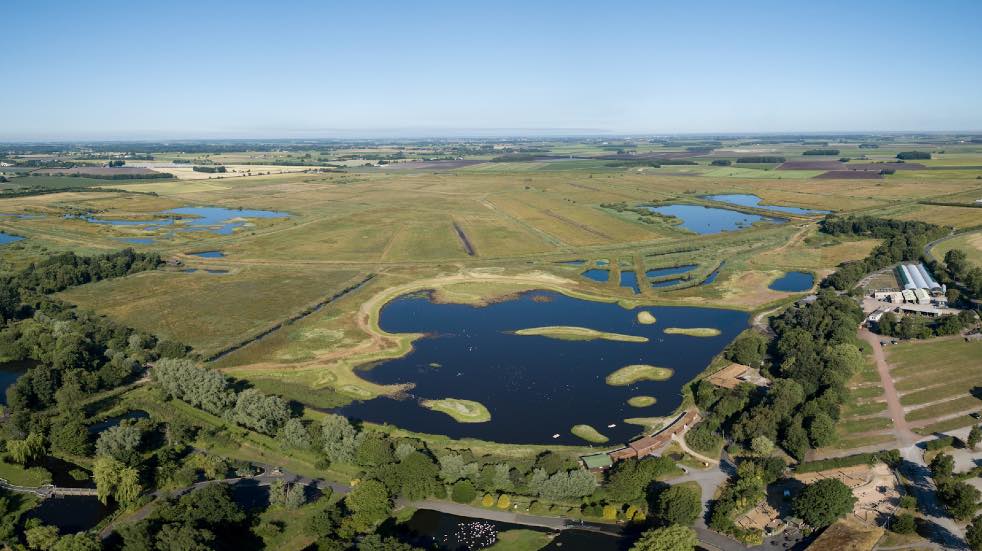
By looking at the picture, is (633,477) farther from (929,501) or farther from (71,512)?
(71,512)

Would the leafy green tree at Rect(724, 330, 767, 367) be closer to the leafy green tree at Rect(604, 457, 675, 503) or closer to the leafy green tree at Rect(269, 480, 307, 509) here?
the leafy green tree at Rect(604, 457, 675, 503)

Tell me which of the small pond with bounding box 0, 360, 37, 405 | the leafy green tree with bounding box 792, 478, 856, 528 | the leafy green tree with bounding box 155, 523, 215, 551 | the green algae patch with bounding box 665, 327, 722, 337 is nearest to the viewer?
the leafy green tree with bounding box 155, 523, 215, 551

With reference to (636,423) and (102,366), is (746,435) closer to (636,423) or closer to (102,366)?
(636,423)

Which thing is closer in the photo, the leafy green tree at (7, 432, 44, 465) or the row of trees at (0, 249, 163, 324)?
the leafy green tree at (7, 432, 44, 465)

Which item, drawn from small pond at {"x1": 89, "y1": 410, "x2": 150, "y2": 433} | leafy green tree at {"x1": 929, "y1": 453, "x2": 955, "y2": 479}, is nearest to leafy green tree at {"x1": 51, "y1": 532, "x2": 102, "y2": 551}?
small pond at {"x1": 89, "y1": 410, "x2": 150, "y2": 433}

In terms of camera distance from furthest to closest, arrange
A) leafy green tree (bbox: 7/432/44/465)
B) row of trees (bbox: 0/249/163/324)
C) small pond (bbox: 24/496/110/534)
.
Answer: row of trees (bbox: 0/249/163/324), leafy green tree (bbox: 7/432/44/465), small pond (bbox: 24/496/110/534)

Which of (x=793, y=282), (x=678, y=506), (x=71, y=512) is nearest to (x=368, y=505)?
(x=678, y=506)
